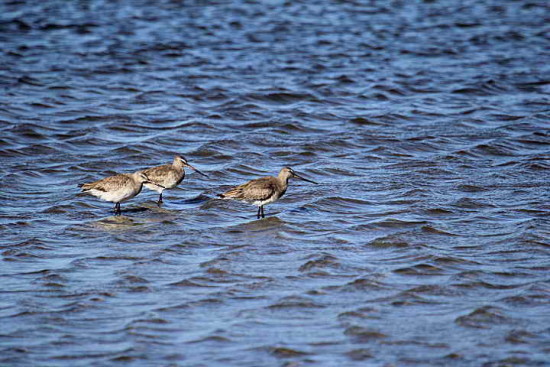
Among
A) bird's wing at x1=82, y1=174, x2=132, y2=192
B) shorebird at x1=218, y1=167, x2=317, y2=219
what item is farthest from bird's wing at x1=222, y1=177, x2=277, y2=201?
bird's wing at x1=82, y1=174, x2=132, y2=192

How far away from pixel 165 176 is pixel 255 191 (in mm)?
1647

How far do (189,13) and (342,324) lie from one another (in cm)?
2490

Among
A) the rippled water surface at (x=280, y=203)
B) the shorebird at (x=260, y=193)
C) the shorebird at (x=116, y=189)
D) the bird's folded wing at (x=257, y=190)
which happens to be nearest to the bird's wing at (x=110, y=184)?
the shorebird at (x=116, y=189)

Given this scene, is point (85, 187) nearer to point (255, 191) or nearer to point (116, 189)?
point (116, 189)

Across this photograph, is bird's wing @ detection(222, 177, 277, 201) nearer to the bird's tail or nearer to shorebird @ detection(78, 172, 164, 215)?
shorebird @ detection(78, 172, 164, 215)

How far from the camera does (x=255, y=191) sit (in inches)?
460

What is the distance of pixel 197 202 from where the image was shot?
41.6 feet

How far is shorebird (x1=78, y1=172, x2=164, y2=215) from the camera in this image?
11.9 meters

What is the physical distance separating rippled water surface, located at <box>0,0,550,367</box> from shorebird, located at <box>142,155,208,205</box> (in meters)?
0.36

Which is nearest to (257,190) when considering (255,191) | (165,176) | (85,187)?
(255,191)

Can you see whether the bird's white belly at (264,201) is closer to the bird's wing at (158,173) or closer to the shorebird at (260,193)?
the shorebird at (260,193)

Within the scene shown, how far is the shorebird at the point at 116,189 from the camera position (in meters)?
11.9

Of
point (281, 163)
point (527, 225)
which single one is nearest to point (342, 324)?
point (527, 225)

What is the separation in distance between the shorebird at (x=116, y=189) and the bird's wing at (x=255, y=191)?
51.0 inches
